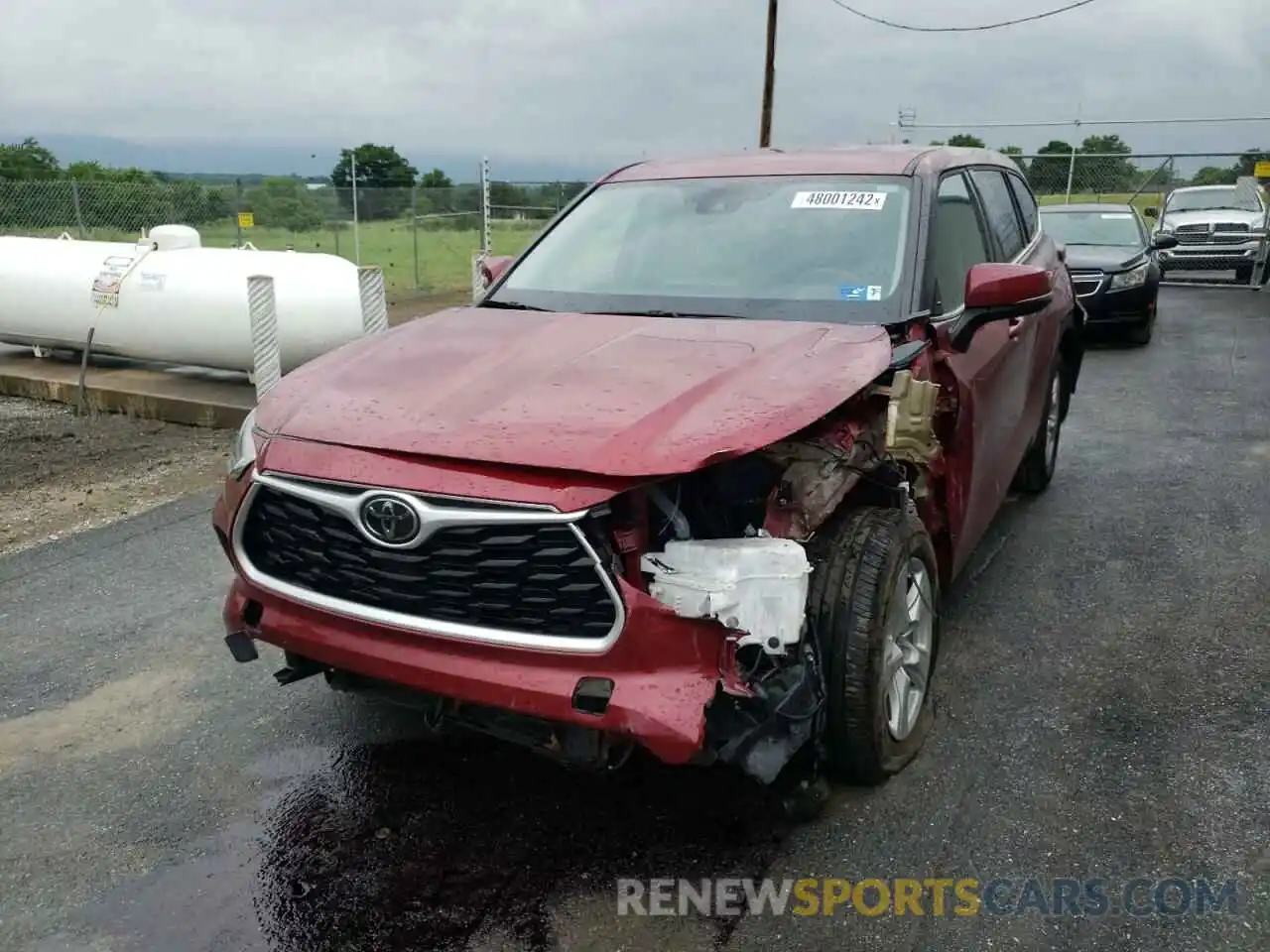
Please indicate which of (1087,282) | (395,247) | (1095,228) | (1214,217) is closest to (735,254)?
(1087,282)

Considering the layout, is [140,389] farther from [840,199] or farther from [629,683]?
[629,683]

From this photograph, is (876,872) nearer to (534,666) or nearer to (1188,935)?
(1188,935)

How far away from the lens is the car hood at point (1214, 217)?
55.2 feet

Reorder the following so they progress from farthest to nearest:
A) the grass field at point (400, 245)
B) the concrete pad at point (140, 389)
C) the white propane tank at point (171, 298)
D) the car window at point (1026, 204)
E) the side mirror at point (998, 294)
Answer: the grass field at point (400, 245), the white propane tank at point (171, 298), the concrete pad at point (140, 389), the car window at point (1026, 204), the side mirror at point (998, 294)

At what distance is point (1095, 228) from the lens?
491 inches

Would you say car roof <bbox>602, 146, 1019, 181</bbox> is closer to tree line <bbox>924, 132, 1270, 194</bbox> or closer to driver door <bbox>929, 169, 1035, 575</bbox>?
driver door <bbox>929, 169, 1035, 575</bbox>

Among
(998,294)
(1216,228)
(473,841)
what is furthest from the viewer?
(1216,228)

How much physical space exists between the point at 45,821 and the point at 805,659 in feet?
7.71

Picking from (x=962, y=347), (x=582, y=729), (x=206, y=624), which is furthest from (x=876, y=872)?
(x=206, y=624)

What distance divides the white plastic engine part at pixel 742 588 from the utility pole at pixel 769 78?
815 inches

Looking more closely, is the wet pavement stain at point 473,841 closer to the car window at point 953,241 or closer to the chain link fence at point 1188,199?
the car window at point 953,241

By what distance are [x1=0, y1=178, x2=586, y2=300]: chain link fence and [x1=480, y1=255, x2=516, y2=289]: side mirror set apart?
472 inches

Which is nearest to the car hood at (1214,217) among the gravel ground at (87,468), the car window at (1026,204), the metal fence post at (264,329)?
the car window at (1026,204)

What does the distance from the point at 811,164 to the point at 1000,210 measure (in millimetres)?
1230
